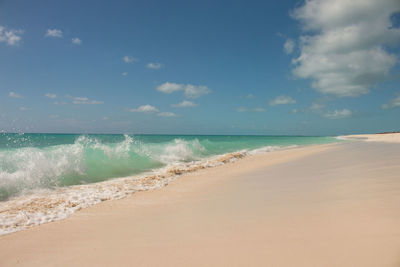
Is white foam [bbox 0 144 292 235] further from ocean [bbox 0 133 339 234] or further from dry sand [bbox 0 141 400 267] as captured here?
dry sand [bbox 0 141 400 267]

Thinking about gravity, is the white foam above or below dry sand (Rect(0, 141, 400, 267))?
below

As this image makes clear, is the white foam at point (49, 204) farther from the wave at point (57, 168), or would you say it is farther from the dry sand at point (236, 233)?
the wave at point (57, 168)

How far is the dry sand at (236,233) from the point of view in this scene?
79.6 inches

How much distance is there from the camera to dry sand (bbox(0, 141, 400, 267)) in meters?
2.02

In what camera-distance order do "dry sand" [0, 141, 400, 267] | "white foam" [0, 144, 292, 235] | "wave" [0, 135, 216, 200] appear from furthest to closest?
"wave" [0, 135, 216, 200] < "white foam" [0, 144, 292, 235] < "dry sand" [0, 141, 400, 267]

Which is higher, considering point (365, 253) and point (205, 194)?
point (365, 253)

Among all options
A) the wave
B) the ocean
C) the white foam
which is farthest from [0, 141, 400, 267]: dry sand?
the wave

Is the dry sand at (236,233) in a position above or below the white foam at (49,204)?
above

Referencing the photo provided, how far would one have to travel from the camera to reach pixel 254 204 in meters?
3.73

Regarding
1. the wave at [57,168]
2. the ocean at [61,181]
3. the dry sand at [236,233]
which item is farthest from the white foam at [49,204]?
the wave at [57,168]

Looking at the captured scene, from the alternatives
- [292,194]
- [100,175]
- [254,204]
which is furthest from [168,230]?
[100,175]

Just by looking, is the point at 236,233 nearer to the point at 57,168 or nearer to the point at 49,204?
the point at 49,204

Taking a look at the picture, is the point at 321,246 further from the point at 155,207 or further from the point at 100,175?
the point at 100,175

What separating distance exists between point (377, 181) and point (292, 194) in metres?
1.85
